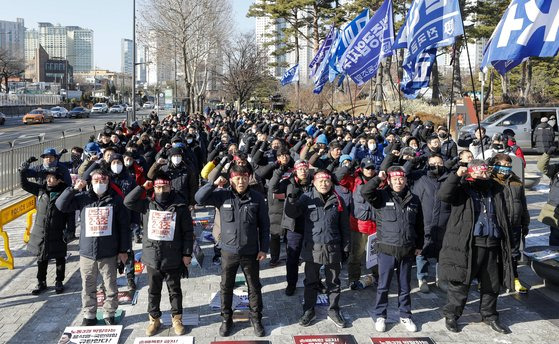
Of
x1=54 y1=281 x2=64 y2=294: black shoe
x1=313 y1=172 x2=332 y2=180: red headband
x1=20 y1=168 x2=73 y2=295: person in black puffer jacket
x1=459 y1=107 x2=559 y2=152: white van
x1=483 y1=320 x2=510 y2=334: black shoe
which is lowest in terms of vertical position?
x1=483 y1=320 x2=510 y2=334: black shoe

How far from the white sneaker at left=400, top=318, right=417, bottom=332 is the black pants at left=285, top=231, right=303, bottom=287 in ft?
4.91

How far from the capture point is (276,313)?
245 inches

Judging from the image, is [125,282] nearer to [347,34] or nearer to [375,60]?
[375,60]

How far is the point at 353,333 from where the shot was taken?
5.69 metres

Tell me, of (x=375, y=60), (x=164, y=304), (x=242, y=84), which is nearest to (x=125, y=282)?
(x=164, y=304)

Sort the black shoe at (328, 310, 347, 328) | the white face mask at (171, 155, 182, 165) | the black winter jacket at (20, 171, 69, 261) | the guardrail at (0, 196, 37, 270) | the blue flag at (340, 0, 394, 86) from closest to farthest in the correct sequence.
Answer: the black shoe at (328, 310, 347, 328) → the black winter jacket at (20, 171, 69, 261) → the guardrail at (0, 196, 37, 270) → the white face mask at (171, 155, 182, 165) → the blue flag at (340, 0, 394, 86)

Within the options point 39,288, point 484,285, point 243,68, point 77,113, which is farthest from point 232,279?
point 77,113

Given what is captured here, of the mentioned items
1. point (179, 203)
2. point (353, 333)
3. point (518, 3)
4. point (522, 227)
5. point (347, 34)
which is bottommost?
point (353, 333)

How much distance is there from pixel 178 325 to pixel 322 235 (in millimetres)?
1822

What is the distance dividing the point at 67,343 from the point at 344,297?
10.8 feet

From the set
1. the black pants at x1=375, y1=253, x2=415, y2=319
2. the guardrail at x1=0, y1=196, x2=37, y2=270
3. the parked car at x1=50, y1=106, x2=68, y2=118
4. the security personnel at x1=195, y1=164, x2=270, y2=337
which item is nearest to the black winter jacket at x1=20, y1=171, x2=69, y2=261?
→ the guardrail at x1=0, y1=196, x2=37, y2=270

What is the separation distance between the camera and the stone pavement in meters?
5.62

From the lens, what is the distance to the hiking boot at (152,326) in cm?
557

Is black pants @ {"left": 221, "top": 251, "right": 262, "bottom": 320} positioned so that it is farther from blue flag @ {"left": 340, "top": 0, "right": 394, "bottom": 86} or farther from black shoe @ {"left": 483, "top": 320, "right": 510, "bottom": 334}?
blue flag @ {"left": 340, "top": 0, "right": 394, "bottom": 86}
